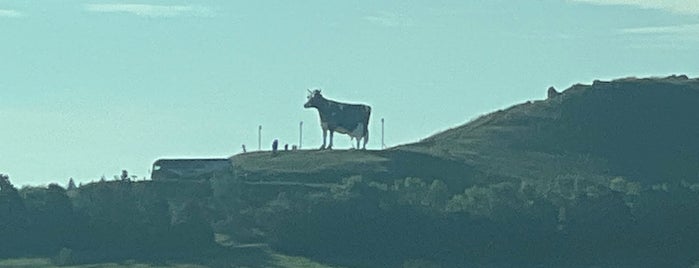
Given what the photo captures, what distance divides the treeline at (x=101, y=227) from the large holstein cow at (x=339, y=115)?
19999mm

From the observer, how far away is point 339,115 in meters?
132

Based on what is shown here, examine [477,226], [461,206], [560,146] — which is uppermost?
[560,146]

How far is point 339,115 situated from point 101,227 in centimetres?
2707

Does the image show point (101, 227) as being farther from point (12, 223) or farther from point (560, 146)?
point (560, 146)

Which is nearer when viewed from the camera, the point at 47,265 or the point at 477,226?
the point at 47,265

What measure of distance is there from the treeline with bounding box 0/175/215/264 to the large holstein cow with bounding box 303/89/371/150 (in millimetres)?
19999

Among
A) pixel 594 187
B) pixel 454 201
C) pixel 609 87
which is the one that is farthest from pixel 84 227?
pixel 609 87

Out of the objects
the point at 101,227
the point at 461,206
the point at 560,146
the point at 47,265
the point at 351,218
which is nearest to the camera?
the point at 47,265

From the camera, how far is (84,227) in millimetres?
108938

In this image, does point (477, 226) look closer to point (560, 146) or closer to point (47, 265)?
point (47, 265)

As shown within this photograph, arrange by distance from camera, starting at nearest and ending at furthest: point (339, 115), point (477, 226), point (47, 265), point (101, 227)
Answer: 1. point (47, 265)
2. point (101, 227)
3. point (477, 226)
4. point (339, 115)

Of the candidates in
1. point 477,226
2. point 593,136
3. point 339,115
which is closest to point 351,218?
point 477,226

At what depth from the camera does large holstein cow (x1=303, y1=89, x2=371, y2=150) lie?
131625 millimetres

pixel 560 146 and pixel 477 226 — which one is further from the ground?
pixel 560 146
